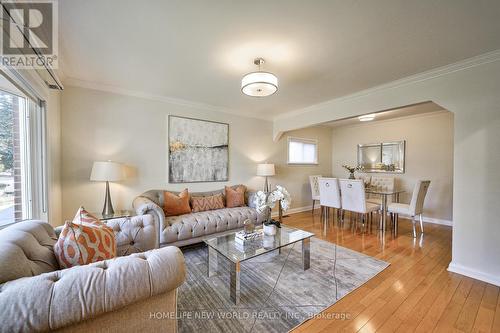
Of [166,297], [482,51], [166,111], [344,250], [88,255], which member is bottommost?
[344,250]

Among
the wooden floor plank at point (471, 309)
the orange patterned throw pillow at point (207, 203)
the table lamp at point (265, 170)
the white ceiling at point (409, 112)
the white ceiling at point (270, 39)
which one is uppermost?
the white ceiling at point (270, 39)

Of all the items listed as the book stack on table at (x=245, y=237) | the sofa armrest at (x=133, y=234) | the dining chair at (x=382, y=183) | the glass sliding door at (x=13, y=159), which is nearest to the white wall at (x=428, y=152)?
the dining chair at (x=382, y=183)

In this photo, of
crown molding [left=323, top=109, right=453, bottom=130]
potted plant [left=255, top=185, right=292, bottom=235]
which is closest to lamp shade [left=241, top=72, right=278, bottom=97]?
potted plant [left=255, top=185, right=292, bottom=235]

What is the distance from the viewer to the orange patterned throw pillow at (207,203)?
11.0 feet

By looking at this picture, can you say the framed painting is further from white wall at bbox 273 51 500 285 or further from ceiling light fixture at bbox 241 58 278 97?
white wall at bbox 273 51 500 285

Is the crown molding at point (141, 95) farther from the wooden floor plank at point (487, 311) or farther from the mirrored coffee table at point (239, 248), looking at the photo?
the wooden floor plank at point (487, 311)

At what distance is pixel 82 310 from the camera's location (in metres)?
0.82

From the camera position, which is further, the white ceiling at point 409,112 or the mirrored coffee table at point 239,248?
the white ceiling at point 409,112

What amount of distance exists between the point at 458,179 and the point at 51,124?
475cm

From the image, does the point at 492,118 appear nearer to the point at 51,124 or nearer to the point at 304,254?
the point at 304,254

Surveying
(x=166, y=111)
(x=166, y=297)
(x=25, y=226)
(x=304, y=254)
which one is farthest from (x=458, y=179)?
(x=166, y=111)

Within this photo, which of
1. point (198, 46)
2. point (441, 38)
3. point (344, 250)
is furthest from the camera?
point (344, 250)

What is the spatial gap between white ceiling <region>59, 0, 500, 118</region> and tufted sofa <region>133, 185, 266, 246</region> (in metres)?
1.72

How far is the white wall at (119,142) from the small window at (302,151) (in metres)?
1.60
